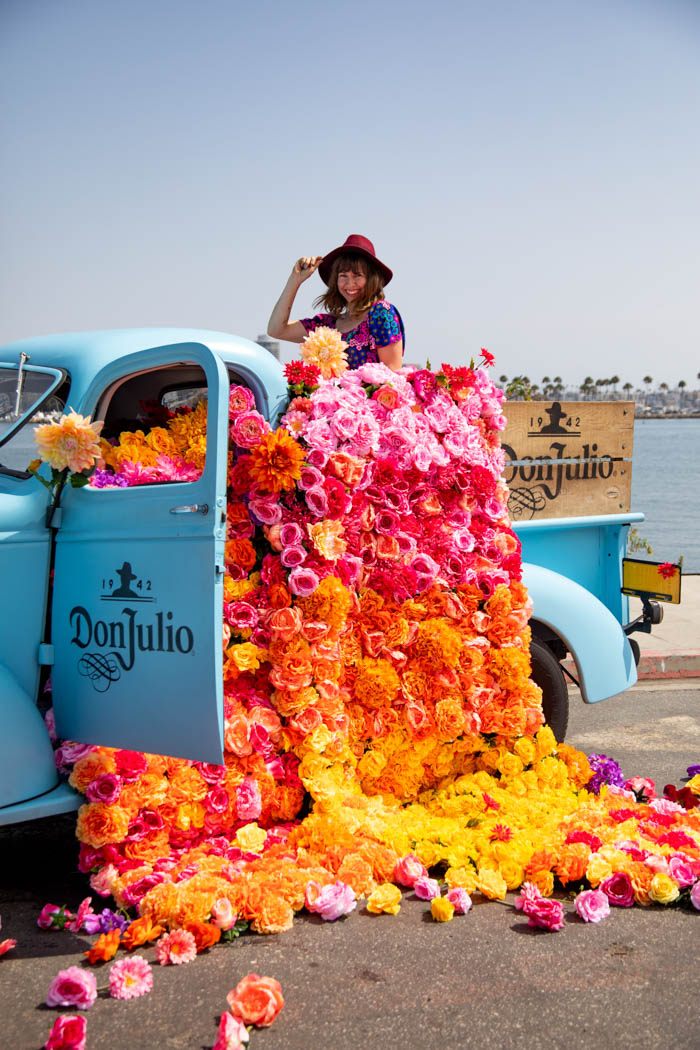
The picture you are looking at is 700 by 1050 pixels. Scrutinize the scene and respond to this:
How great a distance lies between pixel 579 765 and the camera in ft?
13.8

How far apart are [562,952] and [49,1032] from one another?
63.0 inches

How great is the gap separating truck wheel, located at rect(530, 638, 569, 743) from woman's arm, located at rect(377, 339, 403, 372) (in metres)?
1.48

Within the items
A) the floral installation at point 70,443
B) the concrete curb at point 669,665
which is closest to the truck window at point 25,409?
the floral installation at point 70,443

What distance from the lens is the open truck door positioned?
9.81 feet

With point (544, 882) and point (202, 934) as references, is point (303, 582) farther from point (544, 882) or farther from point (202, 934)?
point (544, 882)

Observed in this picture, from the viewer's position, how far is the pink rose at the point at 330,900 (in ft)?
10.3

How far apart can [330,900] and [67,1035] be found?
1030 millimetres

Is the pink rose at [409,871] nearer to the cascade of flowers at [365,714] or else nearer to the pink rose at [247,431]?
the cascade of flowers at [365,714]

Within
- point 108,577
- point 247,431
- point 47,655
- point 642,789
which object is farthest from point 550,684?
point 47,655

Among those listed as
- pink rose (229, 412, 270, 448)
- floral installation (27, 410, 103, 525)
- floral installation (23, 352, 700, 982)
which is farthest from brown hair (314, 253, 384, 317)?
floral installation (27, 410, 103, 525)

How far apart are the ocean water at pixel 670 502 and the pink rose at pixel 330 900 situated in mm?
4320

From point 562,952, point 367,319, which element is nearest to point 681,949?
point 562,952

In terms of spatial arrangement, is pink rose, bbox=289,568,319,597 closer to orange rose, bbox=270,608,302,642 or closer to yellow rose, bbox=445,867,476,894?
orange rose, bbox=270,608,302,642

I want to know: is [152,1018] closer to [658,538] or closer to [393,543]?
[393,543]
